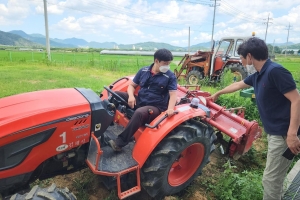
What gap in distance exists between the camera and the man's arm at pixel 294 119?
204 cm

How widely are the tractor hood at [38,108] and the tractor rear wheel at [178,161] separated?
87cm

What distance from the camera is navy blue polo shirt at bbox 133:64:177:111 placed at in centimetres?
290

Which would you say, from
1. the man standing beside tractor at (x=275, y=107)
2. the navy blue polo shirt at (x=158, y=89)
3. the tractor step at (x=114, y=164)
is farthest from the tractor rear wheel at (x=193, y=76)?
the tractor step at (x=114, y=164)

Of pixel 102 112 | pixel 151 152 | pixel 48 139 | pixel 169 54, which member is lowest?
pixel 151 152

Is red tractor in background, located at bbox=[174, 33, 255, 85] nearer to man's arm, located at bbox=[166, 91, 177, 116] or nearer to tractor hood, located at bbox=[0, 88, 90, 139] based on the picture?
man's arm, located at bbox=[166, 91, 177, 116]

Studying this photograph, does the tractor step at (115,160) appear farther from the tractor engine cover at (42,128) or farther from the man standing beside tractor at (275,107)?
the man standing beside tractor at (275,107)

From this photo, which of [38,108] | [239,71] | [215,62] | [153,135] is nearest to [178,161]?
[153,135]

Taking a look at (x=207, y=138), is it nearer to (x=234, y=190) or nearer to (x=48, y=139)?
(x=234, y=190)

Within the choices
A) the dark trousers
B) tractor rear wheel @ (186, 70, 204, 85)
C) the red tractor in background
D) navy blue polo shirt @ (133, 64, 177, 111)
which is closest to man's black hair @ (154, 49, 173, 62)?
navy blue polo shirt @ (133, 64, 177, 111)

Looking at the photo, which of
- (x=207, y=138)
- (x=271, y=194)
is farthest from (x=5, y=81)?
(x=271, y=194)

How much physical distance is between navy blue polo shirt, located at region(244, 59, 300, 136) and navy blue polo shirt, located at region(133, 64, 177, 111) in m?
0.98

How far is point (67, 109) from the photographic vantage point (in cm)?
218

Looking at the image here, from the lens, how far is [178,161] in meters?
3.01

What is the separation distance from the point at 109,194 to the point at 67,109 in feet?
3.98
